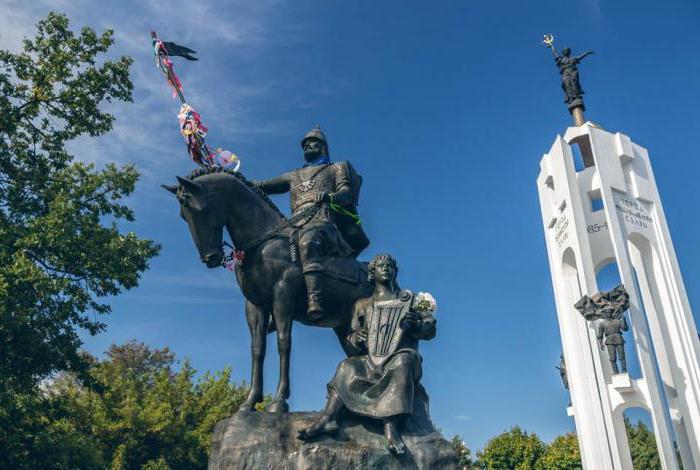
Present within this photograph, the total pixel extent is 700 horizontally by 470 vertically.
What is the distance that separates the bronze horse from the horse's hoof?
0.01 m

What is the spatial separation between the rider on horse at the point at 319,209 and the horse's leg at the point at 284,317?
194 millimetres

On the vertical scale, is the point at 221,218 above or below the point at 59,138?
below

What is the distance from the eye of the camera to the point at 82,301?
14.1 metres

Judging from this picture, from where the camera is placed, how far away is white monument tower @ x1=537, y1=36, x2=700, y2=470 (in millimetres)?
24797

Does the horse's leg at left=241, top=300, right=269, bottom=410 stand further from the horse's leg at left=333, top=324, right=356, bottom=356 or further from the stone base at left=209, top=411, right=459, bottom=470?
the horse's leg at left=333, top=324, right=356, bottom=356

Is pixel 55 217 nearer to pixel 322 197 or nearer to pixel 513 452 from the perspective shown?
pixel 322 197

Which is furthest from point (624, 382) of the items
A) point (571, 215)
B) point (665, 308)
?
point (571, 215)

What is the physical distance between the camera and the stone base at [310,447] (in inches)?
217

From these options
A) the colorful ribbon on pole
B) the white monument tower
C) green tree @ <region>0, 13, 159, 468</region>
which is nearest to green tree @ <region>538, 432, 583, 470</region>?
the white monument tower

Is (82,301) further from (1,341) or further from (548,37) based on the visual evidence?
(548,37)

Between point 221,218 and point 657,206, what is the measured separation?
95.3ft

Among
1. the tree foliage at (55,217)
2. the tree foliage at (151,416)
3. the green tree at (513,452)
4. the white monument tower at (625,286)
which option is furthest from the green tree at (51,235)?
the green tree at (513,452)

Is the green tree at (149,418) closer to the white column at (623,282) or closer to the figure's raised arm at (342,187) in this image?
the white column at (623,282)

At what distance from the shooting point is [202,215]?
649cm
